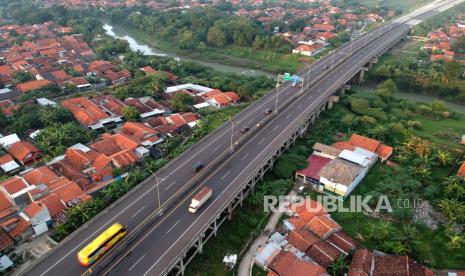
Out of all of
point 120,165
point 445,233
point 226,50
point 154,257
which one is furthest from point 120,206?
point 226,50

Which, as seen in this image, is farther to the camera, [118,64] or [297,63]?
[297,63]

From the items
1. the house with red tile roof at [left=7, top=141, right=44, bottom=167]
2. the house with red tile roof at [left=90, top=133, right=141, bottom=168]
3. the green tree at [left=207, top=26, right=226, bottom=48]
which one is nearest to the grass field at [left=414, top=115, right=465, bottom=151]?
the house with red tile roof at [left=90, top=133, right=141, bottom=168]

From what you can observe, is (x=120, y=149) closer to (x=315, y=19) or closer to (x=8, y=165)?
(x=8, y=165)

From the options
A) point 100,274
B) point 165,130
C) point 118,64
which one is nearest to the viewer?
point 100,274

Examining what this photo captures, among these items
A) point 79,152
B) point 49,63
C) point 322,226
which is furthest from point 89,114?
point 322,226

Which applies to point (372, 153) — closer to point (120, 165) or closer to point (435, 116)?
point (435, 116)

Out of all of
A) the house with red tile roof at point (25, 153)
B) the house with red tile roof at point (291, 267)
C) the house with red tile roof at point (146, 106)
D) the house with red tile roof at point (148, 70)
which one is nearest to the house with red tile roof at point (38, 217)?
the house with red tile roof at point (25, 153)
